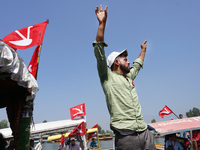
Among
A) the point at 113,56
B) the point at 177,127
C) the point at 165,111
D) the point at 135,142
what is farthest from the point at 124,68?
the point at 165,111

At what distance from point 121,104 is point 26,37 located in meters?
3.30

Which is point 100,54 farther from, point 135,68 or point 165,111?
point 165,111

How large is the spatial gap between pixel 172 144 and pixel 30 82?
624 cm

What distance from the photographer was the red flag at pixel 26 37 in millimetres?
4018

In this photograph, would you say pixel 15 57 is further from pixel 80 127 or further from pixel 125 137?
pixel 80 127

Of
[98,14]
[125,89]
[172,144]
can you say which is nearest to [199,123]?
[172,144]

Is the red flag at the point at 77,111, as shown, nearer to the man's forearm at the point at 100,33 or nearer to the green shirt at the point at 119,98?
the green shirt at the point at 119,98

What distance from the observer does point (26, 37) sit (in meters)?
4.29

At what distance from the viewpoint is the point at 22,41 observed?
4.18m

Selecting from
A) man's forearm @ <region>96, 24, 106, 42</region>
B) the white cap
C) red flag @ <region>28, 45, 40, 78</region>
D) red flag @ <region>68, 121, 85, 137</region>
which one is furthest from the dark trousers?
red flag @ <region>68, 121, 85, 137</region>

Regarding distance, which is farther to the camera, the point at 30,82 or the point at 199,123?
the point at 199,123

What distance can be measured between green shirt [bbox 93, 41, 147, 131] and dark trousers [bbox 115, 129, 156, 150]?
77 mm

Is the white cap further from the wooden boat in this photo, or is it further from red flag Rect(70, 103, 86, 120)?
red flag Rect(70, 103, 86, 120)

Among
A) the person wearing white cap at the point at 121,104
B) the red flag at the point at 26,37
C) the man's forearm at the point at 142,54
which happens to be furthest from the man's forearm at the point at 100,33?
the red flag at the point at 26,37
